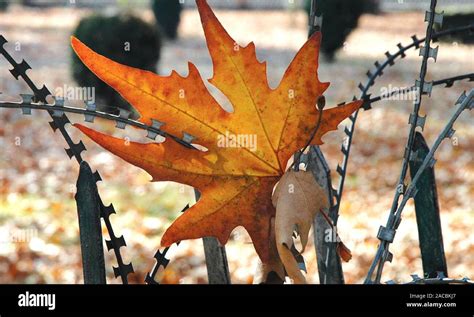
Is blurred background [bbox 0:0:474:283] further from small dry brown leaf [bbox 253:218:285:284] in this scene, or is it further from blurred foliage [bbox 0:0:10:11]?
blurred foliage [bbox 0:0:10:11]

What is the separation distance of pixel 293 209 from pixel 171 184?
6727mm

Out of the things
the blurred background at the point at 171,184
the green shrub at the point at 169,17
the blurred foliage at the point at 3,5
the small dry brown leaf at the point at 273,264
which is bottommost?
the small dry brown leaf at the point at 273,264

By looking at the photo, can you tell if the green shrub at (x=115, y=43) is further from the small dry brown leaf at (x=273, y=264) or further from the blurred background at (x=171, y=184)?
the small dry brown leaf at (x=273, y=264)

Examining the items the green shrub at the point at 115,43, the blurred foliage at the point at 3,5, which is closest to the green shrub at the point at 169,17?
the blurred foliage at the point at 3,5

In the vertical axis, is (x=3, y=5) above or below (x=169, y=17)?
above

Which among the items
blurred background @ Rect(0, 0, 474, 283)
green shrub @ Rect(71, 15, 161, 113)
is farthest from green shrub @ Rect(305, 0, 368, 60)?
green shrub @ Rect(71, 15, 161, 113)

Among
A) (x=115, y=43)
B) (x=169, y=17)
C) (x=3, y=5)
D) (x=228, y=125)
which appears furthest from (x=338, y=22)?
(x=228, y=125)

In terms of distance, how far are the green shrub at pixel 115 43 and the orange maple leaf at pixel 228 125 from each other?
9.73 meters

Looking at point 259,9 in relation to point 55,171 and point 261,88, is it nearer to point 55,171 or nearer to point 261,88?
point 55,171

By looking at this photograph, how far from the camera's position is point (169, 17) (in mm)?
21297

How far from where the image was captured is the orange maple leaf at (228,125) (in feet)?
3.76

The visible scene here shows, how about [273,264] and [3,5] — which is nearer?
[273,264]

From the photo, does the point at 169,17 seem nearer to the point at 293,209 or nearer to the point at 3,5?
the point at 3,5

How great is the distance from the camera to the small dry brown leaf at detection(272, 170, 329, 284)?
1.10 metres
